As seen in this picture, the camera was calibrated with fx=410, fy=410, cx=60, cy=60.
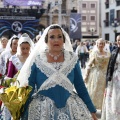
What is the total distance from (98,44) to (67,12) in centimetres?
3751

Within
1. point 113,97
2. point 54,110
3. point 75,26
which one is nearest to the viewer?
point 54,110

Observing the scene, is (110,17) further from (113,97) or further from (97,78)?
(113,97)

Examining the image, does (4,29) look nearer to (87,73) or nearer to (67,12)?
(67,12)

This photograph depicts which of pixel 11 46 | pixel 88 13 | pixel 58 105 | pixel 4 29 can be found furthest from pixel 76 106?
pixel 88 13

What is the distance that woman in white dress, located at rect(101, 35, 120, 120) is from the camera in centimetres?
580

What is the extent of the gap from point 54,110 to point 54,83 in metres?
0.25

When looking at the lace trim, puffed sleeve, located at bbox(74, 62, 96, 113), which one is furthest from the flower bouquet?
puffed sleeve, located at bbox(74, 62, 96, 113)

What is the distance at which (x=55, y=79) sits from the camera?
3559 mm

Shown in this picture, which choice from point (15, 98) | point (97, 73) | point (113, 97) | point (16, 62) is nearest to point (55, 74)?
point (15, 98)

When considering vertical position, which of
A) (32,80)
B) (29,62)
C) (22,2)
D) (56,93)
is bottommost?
(56,93)

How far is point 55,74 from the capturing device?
11.7 feet

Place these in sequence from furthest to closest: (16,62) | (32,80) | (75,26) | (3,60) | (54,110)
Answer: (75,26)
(3,60)
(16,62)
(32,80)
(54,110)

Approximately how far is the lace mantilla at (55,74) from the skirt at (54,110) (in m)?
0.11

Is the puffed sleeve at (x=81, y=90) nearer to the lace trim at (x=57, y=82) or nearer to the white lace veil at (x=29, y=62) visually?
the lace trim at (x=57, y=82)
